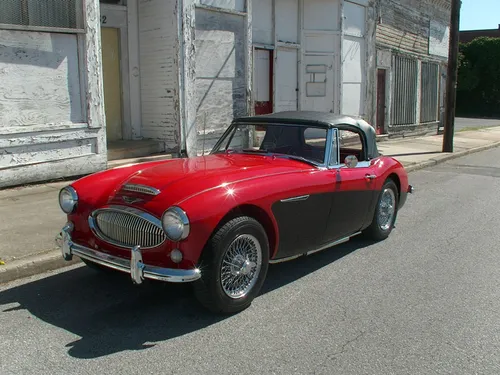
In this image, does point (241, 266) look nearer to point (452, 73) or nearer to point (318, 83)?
point (318, 83)

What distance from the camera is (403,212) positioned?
7957 millimetres

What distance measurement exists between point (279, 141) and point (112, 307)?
235 centimetres

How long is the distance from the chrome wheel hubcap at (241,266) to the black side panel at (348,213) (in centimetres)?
102

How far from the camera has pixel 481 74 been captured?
41000mm

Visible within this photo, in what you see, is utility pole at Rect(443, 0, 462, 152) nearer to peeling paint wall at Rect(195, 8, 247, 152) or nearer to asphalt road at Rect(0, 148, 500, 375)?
peeling paint wall at Rect(195, 8, 247, 152)

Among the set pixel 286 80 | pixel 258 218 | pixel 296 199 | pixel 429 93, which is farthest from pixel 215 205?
pixel 429 93

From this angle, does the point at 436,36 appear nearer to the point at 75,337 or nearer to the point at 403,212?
the point at 403,212

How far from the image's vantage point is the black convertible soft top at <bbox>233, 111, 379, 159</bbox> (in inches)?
212

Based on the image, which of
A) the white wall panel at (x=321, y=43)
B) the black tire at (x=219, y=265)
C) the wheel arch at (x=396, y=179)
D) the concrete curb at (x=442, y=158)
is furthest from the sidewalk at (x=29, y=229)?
the white wall panel at (x=321, y=43)

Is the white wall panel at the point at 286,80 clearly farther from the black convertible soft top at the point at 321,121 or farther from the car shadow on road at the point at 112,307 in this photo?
the car shadow on road at the point at 112,307

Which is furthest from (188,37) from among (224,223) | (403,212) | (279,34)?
(224,223)

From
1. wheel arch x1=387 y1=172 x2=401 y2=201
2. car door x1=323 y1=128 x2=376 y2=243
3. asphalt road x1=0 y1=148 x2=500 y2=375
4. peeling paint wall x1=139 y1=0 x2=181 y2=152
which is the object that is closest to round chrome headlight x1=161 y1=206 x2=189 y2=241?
asphalt road x1=0 y1=148 x2=500 y2=375

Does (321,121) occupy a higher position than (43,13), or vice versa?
(43,13)

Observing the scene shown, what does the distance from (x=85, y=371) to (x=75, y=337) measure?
0.52m
